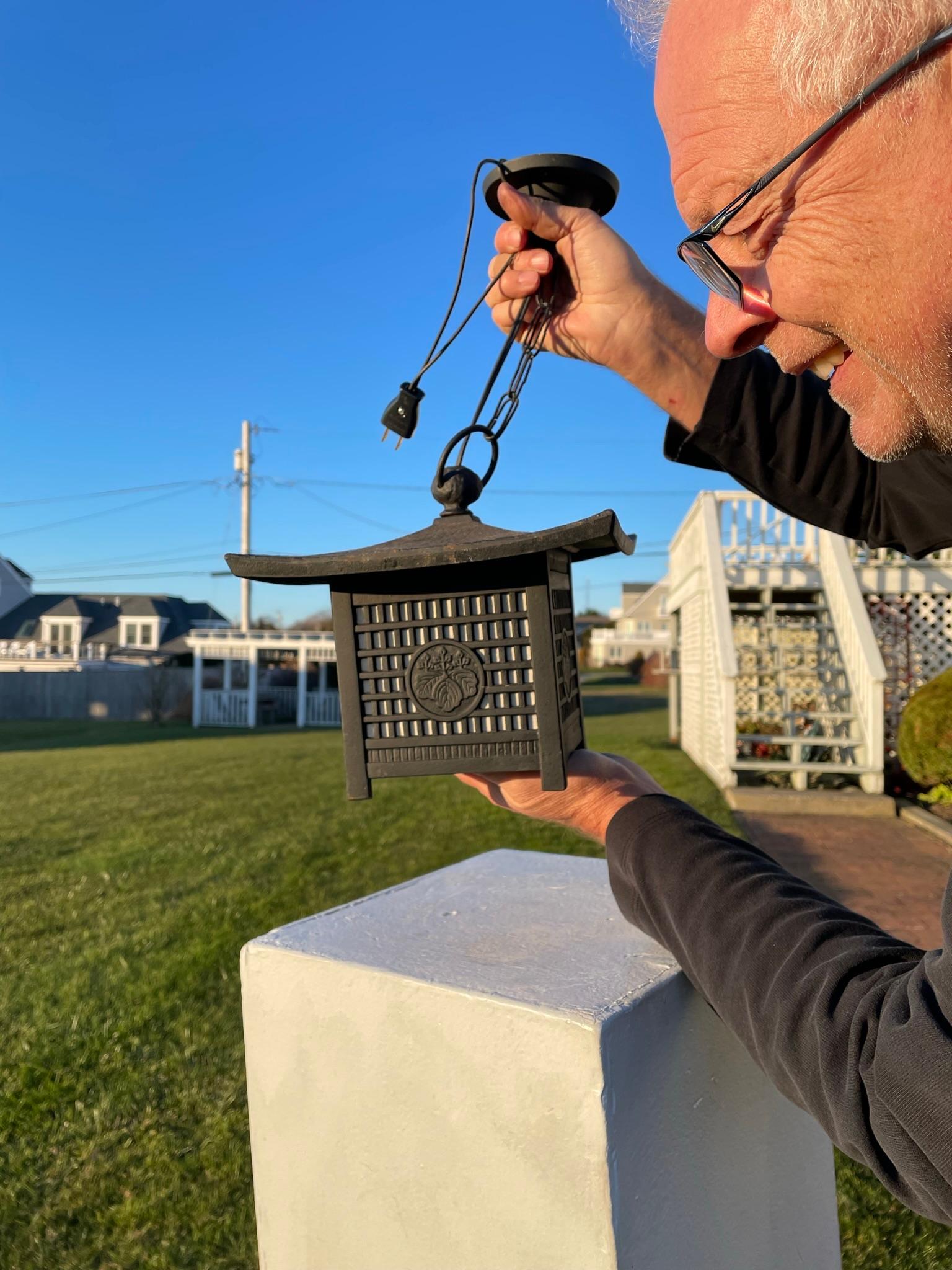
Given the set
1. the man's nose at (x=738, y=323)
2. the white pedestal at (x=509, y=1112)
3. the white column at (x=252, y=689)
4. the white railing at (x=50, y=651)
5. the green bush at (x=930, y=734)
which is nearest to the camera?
the man's nose at (x=738, y=323)

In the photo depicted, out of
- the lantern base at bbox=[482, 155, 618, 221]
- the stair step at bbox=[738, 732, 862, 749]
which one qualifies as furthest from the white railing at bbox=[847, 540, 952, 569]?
the lantern base at bbox=[482, 155, 618, 221]

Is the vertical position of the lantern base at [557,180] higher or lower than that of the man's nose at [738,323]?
higher

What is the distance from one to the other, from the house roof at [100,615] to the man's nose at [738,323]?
40.0 meters

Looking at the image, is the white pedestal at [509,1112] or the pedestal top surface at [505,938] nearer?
the white pedestal at [509,1112]

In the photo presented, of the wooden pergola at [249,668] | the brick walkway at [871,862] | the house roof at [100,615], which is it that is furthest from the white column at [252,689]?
the house roof at [100,615]

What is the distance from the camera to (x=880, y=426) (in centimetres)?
104

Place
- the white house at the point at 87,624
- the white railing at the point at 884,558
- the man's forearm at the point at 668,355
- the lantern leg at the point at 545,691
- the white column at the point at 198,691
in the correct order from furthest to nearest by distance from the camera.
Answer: the white house at the point at 87,624, the white column at the point at 198,691, the white railing at the point at 884,558, the man's forearm at the point at 668,355, the lantern leg at the point at 545,691

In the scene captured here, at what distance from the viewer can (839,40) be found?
2.70 feet

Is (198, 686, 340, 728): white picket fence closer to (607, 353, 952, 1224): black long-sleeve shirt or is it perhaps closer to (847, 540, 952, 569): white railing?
(847, 540, 952, 569): white railing

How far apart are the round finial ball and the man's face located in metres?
0.49

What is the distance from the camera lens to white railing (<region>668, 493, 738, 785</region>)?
836 cm

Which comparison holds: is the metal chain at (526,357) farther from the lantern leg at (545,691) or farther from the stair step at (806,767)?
the stair step at (806,767)

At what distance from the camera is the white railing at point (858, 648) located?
8273 mm

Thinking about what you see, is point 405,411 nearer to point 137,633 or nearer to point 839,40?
point 839,40
